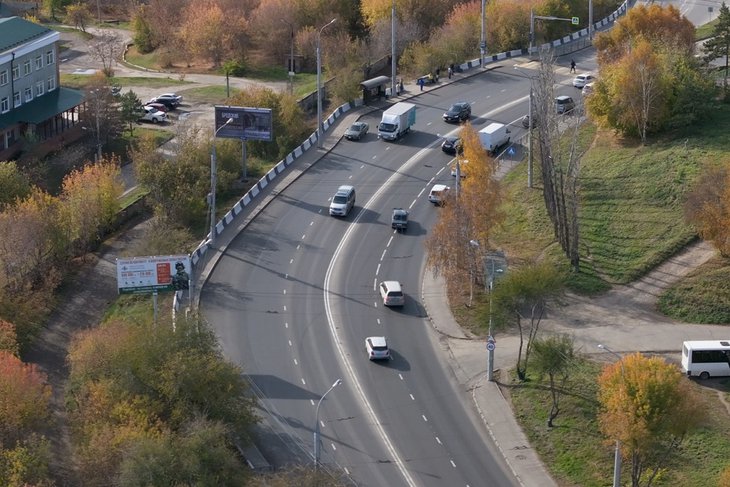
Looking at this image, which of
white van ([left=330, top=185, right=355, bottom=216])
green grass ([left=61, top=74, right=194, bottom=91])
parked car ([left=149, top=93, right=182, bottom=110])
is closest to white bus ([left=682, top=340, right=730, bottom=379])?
white van ([left=330, top=185, right=355, bottom=216])

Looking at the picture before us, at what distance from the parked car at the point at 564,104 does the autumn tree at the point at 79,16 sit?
75.6 metres

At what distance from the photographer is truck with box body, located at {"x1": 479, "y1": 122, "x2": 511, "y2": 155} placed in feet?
300

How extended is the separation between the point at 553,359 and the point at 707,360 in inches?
340

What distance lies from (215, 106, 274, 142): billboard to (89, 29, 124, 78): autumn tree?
45.9 m

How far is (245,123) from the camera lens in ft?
291

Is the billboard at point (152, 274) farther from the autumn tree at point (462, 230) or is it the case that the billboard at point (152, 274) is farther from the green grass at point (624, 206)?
the green grass at point (624, 206)

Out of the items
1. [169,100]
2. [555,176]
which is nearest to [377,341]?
[555,176]

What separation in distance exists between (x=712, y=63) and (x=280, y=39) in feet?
155

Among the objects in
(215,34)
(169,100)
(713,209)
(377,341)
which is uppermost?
(215,34)

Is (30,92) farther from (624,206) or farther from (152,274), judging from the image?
(624,206)

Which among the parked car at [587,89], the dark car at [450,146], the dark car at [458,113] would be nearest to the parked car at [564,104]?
the parked car at [587,89]

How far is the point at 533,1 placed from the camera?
399 ft

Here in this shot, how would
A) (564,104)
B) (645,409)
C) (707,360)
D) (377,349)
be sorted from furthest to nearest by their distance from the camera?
(564,104) < (377,349) < (707,360) < (645,409)

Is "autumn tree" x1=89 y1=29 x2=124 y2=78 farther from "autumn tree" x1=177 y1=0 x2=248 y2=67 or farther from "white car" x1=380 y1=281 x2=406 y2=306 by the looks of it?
"white car" x1=380 y1=281 x2=406 y2=306
